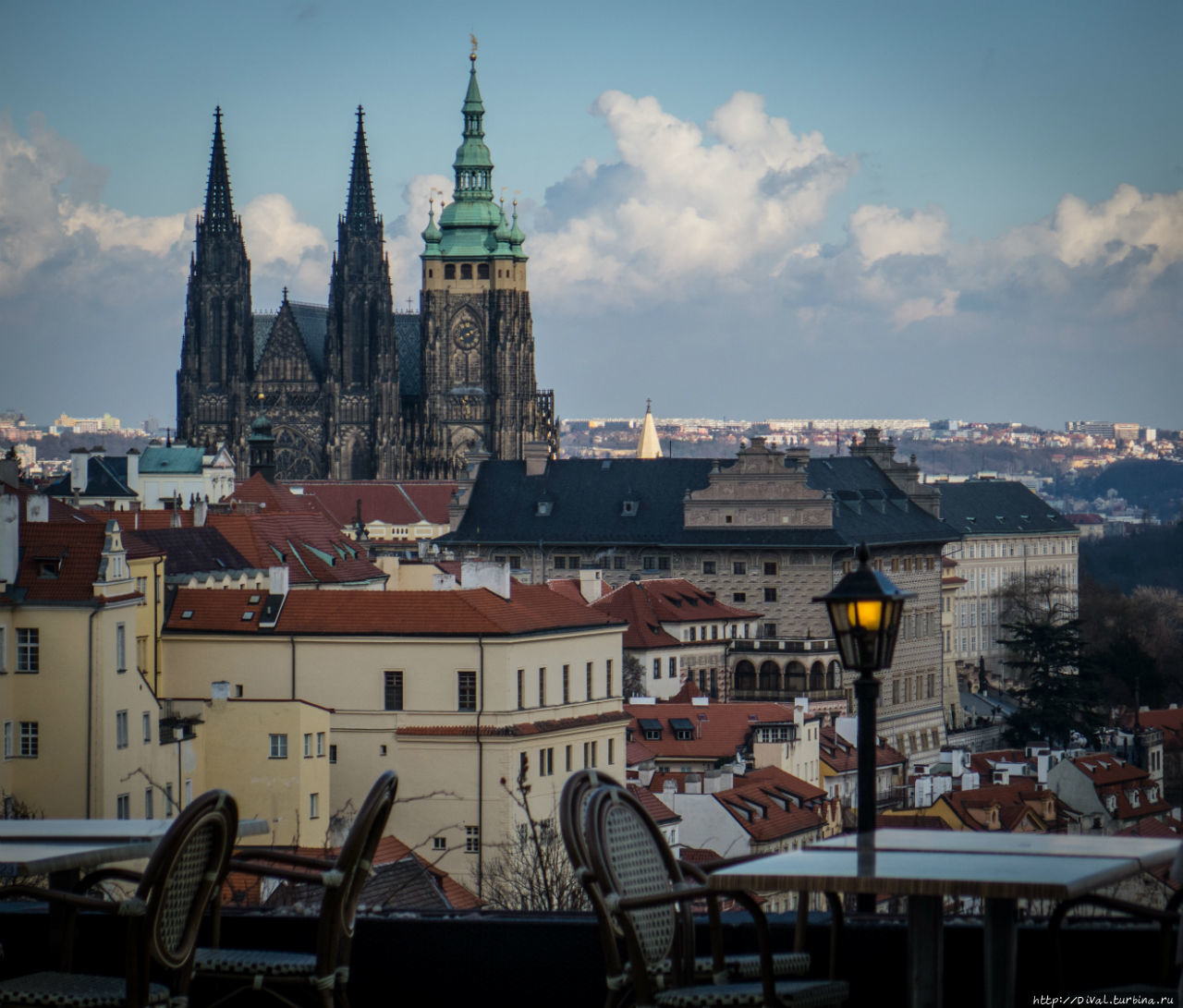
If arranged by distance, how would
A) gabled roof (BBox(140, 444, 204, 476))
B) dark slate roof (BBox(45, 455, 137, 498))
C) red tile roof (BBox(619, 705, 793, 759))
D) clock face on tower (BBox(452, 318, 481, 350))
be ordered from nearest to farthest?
red tile roof (BBox(619, 705, 793, 759))
dark slate roof (BBox(45, 455, 137, 498))
gabled roof (BBox(140, 444, 204, 476))
clock face on tower (BBox(452, 318, 481, 350))

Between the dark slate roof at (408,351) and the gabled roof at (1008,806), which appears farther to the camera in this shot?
the dark slate roof at (408,351)

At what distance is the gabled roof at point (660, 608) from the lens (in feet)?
281

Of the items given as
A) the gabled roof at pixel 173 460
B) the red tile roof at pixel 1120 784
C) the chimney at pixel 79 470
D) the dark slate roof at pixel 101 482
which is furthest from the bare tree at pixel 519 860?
the gabled roof at pixel 173 460

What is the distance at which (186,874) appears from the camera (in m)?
8.06

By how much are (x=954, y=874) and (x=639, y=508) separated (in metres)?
90.4

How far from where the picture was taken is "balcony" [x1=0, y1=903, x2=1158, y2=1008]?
9430 millimetres

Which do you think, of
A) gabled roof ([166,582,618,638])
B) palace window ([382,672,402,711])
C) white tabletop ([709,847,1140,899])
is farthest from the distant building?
white tabletop ([709,847,1140,899])

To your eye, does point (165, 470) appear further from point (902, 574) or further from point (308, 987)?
point (308, 987)

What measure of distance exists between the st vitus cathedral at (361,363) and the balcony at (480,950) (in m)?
136

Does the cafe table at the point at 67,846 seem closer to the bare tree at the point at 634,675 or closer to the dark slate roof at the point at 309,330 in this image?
the bare tree at the point at 634,675

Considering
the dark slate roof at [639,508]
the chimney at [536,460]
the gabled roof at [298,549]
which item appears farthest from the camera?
the chimney at [536,460]

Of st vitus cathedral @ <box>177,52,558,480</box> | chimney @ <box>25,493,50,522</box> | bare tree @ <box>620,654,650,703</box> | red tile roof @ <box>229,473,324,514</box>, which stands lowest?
bare tree @ <box>620,654,650,703</box>

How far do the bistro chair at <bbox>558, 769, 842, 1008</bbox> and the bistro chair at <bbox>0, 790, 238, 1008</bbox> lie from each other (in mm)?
1103

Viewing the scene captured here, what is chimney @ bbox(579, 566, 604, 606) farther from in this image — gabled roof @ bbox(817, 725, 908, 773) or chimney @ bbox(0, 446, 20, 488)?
chimney @ bbox(0, 446, 20, 488)
